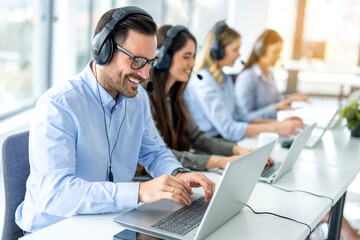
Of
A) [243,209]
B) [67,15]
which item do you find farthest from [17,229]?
[67,15]

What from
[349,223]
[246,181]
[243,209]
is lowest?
[349,223]

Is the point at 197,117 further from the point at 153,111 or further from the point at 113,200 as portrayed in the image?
the point at 113,200

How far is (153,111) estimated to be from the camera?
2.17 m

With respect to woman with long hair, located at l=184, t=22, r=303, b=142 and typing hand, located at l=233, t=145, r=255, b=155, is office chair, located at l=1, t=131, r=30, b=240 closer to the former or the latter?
typing hand, located at l=233, t=145, r=255, b=155

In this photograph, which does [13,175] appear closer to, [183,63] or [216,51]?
[183,63]

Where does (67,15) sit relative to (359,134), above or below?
above

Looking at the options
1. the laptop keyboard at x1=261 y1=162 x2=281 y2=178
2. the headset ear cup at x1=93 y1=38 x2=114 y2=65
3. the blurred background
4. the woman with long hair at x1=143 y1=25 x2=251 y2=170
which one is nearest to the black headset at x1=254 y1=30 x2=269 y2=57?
the blurred background

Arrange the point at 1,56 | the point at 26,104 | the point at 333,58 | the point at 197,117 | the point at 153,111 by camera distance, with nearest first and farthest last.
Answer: the point at 153,111 → the point at 197,117 → the point at 1,56 → the point at 26,104 → the point at 333,58

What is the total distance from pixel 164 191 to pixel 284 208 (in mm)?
466

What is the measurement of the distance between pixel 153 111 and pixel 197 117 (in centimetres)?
72

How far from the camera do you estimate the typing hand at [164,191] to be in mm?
1273

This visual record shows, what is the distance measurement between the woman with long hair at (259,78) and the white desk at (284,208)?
47.0 inches

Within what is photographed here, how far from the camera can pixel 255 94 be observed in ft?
11.7

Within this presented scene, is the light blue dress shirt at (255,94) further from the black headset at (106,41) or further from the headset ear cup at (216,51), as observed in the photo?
the black headset at (106,41)
